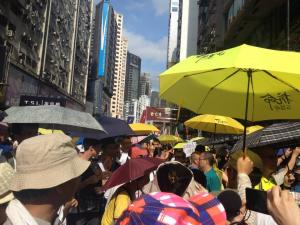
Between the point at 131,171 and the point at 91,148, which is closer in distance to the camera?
the point at 131,171

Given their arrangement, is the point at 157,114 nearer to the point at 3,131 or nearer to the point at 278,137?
the point at 3,131

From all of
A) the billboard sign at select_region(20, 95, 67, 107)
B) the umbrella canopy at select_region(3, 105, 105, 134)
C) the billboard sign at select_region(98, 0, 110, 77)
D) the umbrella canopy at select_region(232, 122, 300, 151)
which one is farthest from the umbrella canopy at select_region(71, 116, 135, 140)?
the billboard sign at select_region(98, 0, 110, 77)

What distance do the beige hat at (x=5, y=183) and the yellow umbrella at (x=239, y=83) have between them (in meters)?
2.02

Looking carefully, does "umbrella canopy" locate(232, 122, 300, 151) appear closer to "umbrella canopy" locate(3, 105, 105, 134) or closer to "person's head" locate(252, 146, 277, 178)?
"person's head" locate(252, 146, 277, 178)

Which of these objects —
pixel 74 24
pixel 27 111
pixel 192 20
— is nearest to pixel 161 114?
pixel 27 111

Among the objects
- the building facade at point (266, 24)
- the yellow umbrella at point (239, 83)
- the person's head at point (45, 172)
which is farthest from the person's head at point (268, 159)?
the building facade at point (266, 24)

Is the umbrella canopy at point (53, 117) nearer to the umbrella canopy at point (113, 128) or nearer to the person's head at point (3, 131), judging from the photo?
the person's head at point (3, 131)

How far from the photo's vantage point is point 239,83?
471cm

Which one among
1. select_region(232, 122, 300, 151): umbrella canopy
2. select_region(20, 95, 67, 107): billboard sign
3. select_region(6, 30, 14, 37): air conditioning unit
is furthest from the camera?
select_region(6, 30, 14, 37): air conditioning unit

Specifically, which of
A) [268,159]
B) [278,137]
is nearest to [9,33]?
[268,159]

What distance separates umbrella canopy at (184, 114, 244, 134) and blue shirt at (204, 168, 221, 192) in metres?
3.03

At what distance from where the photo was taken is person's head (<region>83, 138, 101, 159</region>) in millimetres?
5656

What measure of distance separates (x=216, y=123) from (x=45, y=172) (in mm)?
7861

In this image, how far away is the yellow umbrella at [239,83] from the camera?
388 cm
